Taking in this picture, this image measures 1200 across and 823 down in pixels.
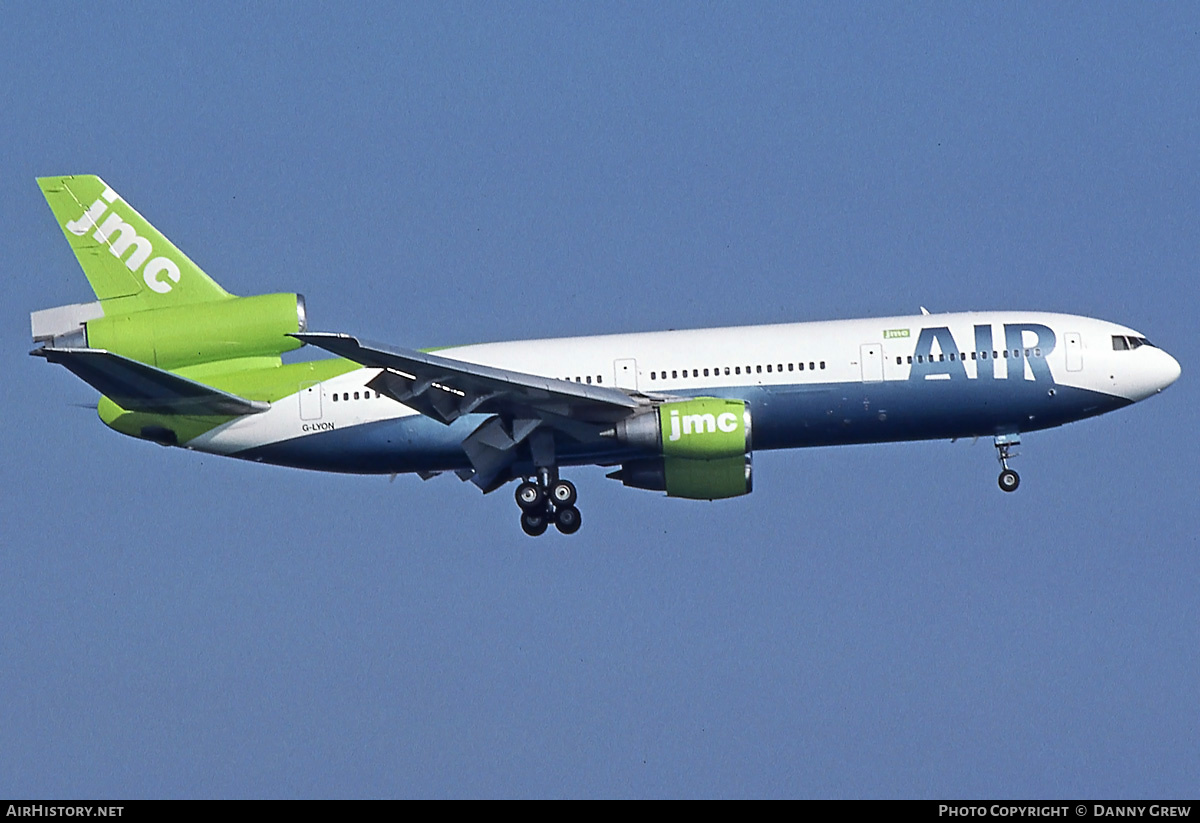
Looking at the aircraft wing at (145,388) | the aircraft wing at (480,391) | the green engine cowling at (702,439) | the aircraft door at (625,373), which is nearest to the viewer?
the aircraft wing at (480,391)

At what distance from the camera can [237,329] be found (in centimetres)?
4356

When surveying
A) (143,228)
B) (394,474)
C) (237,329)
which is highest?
(143,228)

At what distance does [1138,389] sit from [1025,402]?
10.3ft

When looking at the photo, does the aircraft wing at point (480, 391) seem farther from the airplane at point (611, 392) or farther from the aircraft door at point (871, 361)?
the aircraft door at point (871, 361)

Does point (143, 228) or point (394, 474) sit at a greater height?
point (143, 228)

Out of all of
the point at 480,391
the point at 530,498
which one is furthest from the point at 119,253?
the point at 530,498

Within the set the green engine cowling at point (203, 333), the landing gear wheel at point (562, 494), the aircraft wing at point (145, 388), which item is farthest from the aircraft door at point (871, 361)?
the aircraft wing at point (145, 388)

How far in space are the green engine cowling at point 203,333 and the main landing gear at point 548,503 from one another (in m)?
6.84

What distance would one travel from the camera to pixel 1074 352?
4303 centimetres

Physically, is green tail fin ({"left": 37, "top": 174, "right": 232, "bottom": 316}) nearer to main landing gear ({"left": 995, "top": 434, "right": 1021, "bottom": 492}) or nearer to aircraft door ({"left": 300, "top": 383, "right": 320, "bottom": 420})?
aircraft door ({"left": 300, "top": 383, "right": 320, "bottom": 420})

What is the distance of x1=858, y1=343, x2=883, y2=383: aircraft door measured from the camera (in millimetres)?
42250

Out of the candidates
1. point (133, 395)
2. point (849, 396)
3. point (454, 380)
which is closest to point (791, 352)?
point (849, 396)

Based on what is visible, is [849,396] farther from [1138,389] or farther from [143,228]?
[143,228]

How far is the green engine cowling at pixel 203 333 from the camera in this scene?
43.2 m
